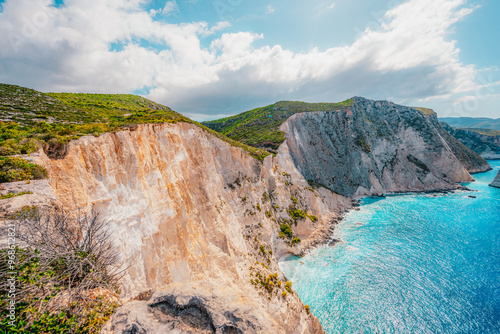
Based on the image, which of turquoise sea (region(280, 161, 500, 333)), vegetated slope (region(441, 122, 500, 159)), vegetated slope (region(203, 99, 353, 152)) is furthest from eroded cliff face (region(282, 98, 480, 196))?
vegetated slope (region(441, 122, 500, 159))

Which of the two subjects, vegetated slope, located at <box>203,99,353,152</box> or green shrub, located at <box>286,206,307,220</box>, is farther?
vegetated slope, located at <box>203,99,353,152</box>

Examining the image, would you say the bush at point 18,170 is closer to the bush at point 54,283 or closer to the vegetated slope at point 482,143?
the bush at point 54,283

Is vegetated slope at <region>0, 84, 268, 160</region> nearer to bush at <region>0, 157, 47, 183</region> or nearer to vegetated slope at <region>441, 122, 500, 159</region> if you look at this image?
bush at <region>0, 157, 47, 183</region>

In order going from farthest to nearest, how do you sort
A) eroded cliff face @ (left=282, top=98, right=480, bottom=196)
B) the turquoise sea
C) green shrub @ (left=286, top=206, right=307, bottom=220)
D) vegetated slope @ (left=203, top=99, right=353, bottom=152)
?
1. eroded cliff face @ (left=282, top=98, right=480, bottom=196)
2. vegetated slope @ (left=203, top=99, right=353, bottom=152)
3. green shrub @ (left=286, top=206, right=307, bottom=220)
4. the turquoise sea

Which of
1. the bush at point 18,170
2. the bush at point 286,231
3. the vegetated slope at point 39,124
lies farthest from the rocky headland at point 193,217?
the vegetated slope at point 39,124

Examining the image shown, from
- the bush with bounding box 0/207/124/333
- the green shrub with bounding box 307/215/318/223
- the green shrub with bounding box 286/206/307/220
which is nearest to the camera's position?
the bush with bounding box 0/207/124/333

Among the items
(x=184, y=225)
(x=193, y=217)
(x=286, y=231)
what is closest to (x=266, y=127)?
(x=286, y=231)

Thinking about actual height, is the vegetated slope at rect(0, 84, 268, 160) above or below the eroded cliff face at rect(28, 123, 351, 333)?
above

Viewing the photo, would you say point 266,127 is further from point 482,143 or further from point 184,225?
point 482,143
